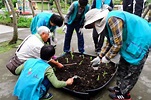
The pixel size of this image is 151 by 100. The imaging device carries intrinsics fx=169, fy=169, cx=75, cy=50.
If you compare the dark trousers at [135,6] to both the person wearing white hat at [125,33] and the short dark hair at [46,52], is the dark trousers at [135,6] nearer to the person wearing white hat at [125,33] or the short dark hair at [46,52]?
the person wearing white hat at [125,33]

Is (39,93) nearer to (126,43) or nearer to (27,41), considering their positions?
(27,41)

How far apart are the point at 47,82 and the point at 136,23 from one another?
1.22m

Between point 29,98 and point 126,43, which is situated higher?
point 126,43

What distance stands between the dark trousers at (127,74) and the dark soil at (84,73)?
369mm

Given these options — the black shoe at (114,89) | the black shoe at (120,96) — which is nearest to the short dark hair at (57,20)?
the black shoe at (114,89)

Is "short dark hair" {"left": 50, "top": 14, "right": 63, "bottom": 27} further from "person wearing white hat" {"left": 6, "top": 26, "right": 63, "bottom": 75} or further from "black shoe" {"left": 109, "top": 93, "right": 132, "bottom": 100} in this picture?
"black shoe" {"left": 109, "top": 93, "right": 132, "bottom": 100}

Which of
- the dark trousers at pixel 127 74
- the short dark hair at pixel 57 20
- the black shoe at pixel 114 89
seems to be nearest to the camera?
the dark trousers at pixel 127 74

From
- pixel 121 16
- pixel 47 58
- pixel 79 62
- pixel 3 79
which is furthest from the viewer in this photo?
pixel 79 62

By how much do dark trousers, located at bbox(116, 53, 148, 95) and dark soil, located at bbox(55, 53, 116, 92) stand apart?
37cm

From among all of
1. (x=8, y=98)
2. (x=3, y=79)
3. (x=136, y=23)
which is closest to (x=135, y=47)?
(x=136, y=23)

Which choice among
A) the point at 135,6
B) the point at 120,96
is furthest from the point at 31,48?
the point at 135,6

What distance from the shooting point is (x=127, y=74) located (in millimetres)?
2148

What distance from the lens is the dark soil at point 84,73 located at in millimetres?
2477

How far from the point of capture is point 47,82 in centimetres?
199
